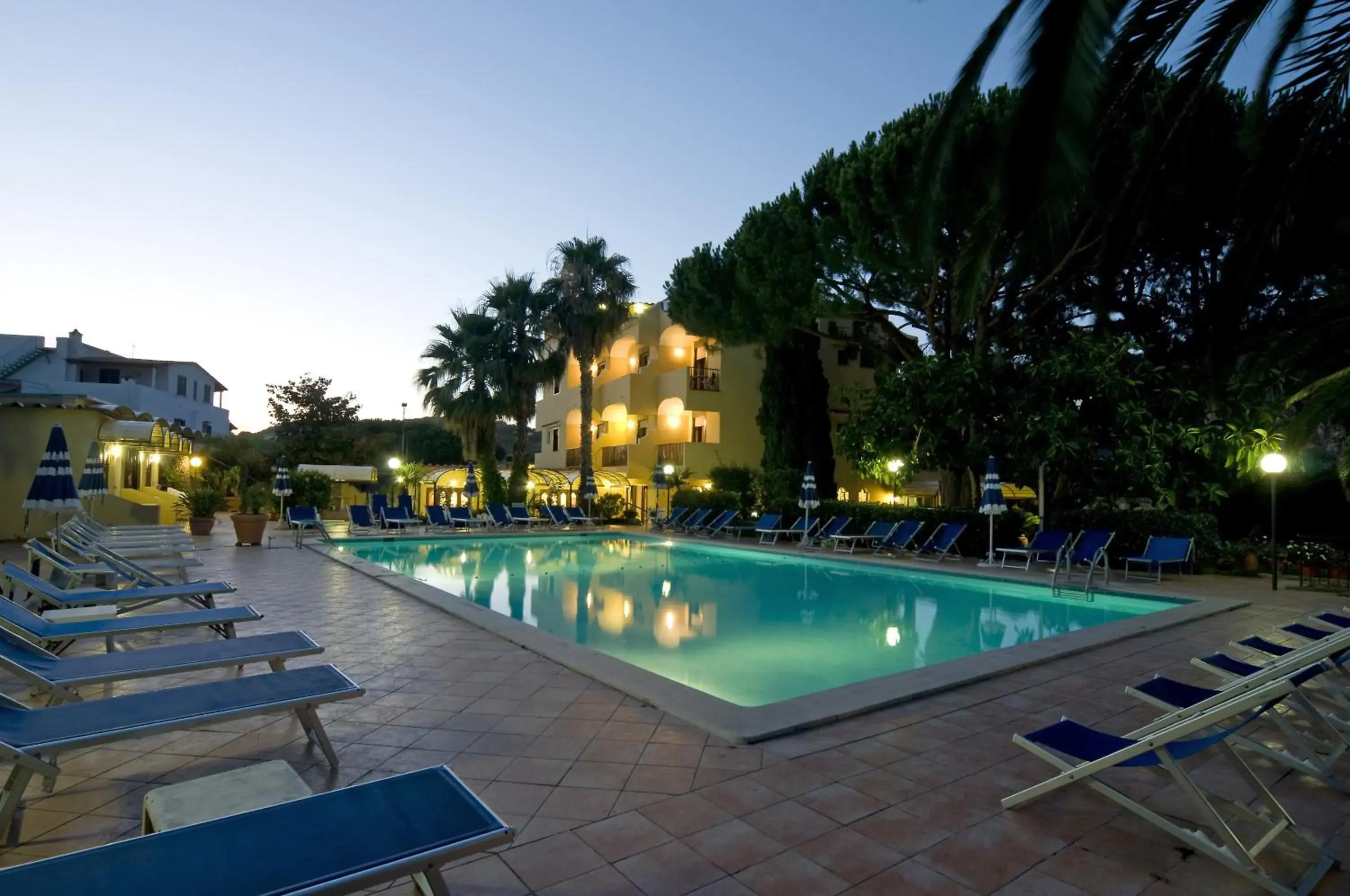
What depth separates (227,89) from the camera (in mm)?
12406

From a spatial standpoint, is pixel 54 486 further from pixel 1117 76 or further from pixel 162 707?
pixel 1117 76

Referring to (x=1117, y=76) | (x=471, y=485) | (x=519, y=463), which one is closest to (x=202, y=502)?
(x=471, y=485)

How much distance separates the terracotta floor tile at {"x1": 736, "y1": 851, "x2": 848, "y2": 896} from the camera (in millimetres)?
2381

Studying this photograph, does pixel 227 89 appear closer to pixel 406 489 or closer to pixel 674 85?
pixel 674 85

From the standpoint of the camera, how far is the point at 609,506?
24.4m

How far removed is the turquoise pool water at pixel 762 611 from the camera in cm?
702

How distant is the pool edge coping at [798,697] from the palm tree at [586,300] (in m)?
16.4

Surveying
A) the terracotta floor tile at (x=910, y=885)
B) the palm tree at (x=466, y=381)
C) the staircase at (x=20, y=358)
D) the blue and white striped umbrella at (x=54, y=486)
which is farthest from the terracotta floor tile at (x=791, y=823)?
the staircase at (x=20, y=358)

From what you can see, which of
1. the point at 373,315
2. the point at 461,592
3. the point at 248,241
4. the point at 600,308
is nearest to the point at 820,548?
the point at 461,592

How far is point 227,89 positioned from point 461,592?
9.24 m

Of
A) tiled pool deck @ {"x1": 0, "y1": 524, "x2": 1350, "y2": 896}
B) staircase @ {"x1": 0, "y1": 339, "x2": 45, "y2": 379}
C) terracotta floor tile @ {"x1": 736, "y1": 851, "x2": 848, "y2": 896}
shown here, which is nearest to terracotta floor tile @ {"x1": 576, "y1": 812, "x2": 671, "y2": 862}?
tiled pool deck @ {"x1": 0, "y1": 524, "x2": 1350, "y2": 896}

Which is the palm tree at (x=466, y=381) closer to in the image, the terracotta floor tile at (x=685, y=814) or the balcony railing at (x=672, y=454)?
the balcony railing at (x=672, y=454)

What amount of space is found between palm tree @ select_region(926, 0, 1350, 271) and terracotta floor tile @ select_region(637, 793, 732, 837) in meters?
2.53

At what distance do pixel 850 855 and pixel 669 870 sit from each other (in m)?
0.65
